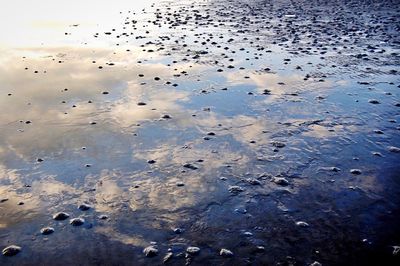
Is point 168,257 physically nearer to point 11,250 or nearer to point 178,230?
point 178,230

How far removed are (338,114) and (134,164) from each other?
6.54m

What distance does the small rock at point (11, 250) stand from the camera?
6.59 metres

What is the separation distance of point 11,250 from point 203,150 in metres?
4.94

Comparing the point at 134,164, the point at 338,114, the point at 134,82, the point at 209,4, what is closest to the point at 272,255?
the point at 134,164

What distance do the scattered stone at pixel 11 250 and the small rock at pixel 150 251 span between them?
85.6 inches

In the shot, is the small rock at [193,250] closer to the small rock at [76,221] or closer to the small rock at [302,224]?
the small rock at [302,224]

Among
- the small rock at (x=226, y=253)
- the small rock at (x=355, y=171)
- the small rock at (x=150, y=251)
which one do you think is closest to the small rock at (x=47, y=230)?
the small rock at (x=150, y=251)

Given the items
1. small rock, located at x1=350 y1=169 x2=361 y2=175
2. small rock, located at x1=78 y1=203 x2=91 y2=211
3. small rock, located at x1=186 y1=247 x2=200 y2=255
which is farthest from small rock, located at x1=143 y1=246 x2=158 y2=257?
small rock, located at x1=350 y1=169 x2=361 y2=175

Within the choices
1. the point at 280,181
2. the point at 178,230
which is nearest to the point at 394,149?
the point at 280,181

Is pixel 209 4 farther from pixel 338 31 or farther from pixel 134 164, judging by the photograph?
pixel 134 164

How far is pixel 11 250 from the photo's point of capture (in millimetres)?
6629

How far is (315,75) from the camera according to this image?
1552 centimetres

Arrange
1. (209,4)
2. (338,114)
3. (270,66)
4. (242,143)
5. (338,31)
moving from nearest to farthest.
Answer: (242,143), (338,114), (270,66), (338,31), (209,4)

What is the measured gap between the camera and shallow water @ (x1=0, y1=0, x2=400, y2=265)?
686 centimetres
